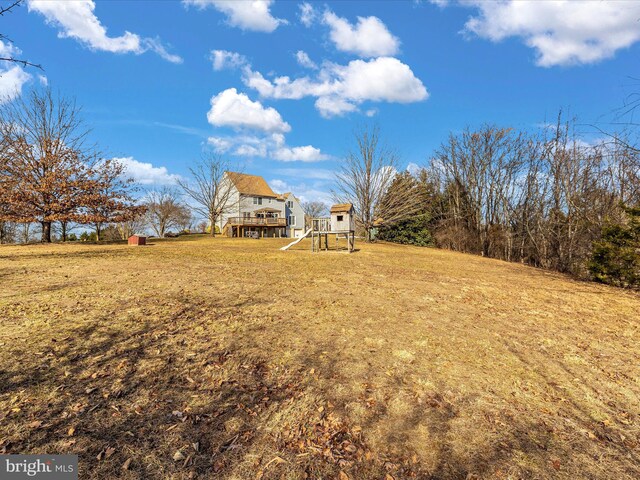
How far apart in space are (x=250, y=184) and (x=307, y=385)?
45878 mm

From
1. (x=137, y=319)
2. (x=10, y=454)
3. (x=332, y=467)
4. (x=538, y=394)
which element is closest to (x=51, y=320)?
(x=137, y=319)

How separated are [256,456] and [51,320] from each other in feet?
16.1

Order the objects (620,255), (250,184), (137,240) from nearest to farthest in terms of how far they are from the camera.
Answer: (620,255) → (137,240) → (250,184)

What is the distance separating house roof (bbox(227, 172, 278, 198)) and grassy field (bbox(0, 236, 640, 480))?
3769 centimetres

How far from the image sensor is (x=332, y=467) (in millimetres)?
2656

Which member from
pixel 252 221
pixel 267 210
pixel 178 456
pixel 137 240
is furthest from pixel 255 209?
pixel 178 456

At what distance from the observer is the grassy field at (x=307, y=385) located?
Result: 273 cm

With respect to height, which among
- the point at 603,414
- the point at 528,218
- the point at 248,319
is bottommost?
the point at 603,414

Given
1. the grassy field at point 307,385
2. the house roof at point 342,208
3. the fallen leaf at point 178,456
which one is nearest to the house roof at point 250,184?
the house roof at point 342,208

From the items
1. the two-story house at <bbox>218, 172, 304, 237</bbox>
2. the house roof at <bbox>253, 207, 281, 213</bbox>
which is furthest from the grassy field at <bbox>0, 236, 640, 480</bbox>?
the house roof at <bbox>253, 207, 281, 213</bbox>

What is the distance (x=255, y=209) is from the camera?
46406mm

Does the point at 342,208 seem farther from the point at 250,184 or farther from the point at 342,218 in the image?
the point at 250,184

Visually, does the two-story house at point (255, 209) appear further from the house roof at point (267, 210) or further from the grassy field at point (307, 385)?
the grassy field at point (307, 385)

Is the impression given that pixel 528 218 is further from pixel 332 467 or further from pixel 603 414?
pixel 332 467
